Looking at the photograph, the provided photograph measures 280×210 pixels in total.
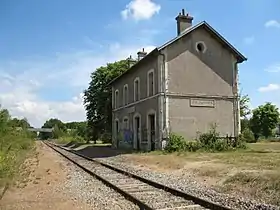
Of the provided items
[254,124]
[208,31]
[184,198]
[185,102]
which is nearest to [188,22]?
[208,31]

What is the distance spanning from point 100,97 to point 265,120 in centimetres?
3465

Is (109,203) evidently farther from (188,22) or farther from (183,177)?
(188,22)

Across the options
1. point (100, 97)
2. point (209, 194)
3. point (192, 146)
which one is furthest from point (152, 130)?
point (100, 97)

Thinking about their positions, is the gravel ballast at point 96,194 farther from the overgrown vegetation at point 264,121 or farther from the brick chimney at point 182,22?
the overgrown vegetation at point 264,121

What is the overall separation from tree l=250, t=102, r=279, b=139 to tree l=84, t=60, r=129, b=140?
3089 cm

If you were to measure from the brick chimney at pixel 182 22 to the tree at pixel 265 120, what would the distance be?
147ft

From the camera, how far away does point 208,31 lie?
25.8 meters

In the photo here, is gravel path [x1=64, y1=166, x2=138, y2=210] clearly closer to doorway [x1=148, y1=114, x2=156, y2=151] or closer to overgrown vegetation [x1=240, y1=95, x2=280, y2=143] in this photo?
doorway [x1=148, y1=114, x2=156, y2=151]

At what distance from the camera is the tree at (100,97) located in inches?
1846

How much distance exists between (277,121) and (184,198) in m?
64.2

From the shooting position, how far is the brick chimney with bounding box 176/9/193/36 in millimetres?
26672

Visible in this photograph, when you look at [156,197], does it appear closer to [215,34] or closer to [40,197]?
[40,197]

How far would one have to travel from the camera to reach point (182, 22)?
1053 inches

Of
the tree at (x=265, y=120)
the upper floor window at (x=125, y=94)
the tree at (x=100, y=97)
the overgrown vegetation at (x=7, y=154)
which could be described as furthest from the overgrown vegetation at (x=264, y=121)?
the overgrown vegetation at (x=7, y=154)
